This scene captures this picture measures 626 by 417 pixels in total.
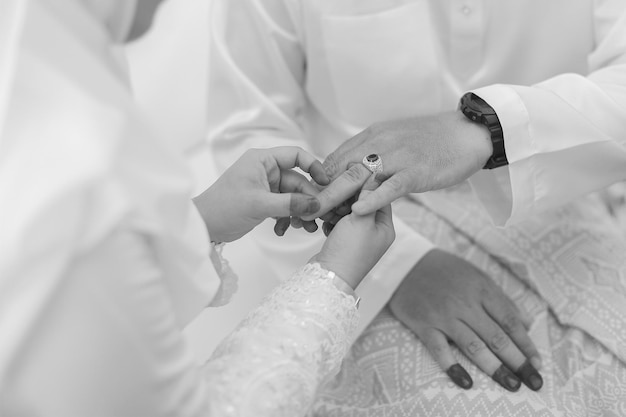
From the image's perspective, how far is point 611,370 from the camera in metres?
0.93

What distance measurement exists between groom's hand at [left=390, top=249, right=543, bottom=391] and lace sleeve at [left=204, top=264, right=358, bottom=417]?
0.95ft

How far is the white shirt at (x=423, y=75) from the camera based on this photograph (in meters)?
0.98

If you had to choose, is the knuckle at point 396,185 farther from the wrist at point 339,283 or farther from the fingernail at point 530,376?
the fingernail at point 530,376

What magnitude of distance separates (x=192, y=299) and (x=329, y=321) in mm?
149

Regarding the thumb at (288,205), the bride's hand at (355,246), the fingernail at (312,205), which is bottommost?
the bride's hand at (355,246)

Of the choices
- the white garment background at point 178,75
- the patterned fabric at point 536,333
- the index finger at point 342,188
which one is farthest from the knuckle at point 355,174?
the white garment background at point 178,75

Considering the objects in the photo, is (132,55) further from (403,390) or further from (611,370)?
(611,370)

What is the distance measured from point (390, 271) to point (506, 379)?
26 cm

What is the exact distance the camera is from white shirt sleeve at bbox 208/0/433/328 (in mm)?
1085

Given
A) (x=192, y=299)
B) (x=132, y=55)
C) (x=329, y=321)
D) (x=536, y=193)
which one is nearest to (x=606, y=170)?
(x=536, y=193)

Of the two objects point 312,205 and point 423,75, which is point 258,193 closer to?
point 312,205

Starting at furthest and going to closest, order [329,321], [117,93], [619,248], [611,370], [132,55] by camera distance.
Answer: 1. [132,55]
2. [619,248]
3. [611,370]
4. [329,321]
5. [117,93]

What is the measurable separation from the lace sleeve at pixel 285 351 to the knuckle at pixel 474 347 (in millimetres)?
303

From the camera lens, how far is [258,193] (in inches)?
32.4
